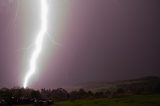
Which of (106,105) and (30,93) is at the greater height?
(30,93)

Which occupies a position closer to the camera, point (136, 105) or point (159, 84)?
point (136, 105)

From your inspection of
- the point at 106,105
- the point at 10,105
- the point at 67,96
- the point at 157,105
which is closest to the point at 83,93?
the point at 67,96

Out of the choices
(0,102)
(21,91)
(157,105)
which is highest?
(21,91)

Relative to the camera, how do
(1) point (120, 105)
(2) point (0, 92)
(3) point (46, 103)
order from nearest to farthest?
(1) point (120, 105), (3) point (46, 103), (2) point (0, 92)

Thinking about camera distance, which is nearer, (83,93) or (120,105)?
(120,105)

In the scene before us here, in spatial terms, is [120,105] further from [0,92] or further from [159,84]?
[159,84]

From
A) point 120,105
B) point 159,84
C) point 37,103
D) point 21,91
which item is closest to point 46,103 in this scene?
point 37,103

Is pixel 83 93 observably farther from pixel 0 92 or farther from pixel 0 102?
pixel 0 102

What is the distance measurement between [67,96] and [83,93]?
16975mm

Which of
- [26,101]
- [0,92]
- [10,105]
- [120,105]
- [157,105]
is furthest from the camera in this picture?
[0,92]

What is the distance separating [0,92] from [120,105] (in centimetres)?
4562

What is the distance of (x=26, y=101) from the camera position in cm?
7956

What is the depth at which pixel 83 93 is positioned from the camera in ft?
381

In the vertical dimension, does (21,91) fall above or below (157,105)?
above
